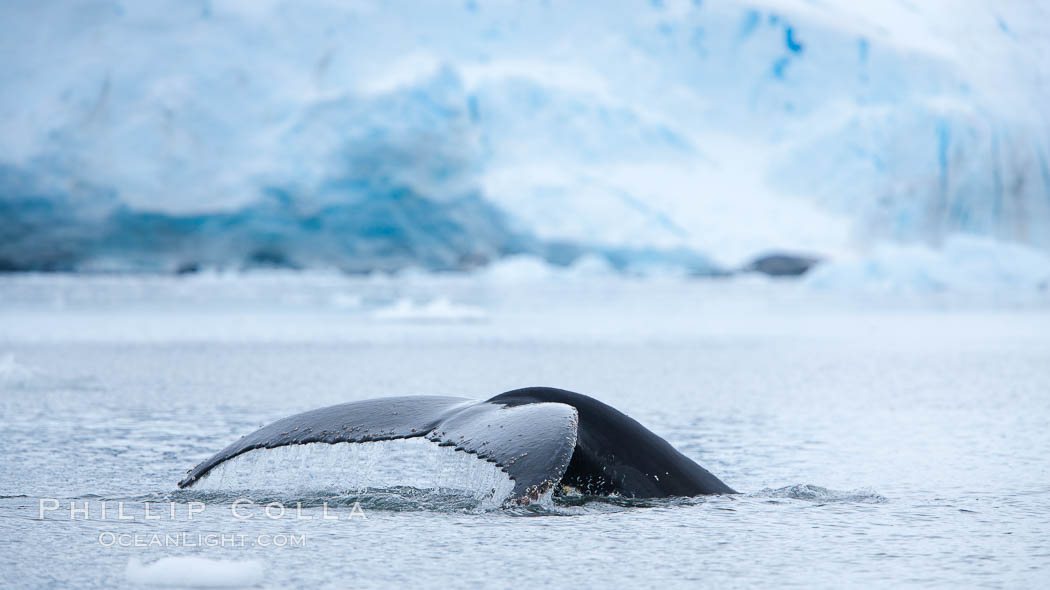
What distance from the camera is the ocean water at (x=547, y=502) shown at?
4.54 m

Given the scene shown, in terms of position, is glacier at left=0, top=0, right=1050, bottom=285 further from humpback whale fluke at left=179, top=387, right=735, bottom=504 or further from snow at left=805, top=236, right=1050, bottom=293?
humpback whale fluke at left=179, top=387, right=735, bottom=504

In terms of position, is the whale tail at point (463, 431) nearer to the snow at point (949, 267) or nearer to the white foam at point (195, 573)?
the white foam at point (195, 573)

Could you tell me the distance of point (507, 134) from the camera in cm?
4122

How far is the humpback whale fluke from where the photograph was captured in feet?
15.9

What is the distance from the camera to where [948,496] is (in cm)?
603

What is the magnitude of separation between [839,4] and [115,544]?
149 feet

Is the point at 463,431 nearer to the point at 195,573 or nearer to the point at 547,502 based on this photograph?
the point at 547,502

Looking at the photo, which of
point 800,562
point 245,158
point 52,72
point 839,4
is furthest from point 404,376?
point 839,4

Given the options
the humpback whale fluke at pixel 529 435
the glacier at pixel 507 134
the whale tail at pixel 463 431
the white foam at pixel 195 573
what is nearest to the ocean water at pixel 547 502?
the white foam at pixel 195 573

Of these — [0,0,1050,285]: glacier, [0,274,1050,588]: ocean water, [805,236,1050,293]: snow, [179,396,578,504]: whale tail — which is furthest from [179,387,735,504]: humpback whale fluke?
[805,236,1050,293]: snow

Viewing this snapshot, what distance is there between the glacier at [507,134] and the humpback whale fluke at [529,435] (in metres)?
33.1

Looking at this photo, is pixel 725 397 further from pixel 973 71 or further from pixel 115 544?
pixel 973 71

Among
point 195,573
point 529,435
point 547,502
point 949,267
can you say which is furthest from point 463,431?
point 949,267

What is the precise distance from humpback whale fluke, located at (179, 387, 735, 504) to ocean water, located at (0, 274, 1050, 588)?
0.46ft
